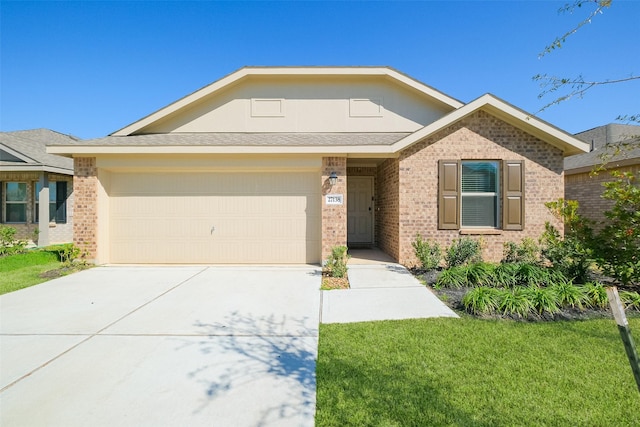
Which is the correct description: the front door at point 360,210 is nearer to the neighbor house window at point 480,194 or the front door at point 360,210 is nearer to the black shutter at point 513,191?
the neighbor house window at point 480,194

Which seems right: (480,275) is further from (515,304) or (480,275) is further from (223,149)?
(223,149)

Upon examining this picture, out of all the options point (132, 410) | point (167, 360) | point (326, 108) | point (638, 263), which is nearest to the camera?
point (132, 410)

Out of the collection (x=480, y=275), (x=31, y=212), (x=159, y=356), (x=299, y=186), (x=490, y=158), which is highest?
(x=490, y=158)

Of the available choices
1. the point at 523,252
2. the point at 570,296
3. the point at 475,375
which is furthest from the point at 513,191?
the point at 475,375

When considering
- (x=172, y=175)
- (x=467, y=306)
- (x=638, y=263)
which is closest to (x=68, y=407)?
(x=467, y=306)

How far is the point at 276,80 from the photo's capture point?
362 inches

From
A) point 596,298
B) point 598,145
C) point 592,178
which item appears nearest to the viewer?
point 596,298

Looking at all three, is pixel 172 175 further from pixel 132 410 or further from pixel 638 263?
pixel 638 263

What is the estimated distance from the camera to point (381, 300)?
16.2 feet

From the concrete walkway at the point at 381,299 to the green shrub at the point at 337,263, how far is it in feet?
0.81

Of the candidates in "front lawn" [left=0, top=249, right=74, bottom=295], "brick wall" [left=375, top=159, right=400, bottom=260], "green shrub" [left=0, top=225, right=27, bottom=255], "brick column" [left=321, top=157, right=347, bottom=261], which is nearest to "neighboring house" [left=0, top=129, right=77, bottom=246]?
"green shrub" [left=0, top=225, right=27, bottom=255]

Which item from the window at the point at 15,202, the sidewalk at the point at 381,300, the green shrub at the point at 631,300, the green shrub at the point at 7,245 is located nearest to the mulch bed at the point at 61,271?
the green shrub at the point at 7,245

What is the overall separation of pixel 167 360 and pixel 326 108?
7.98 metres

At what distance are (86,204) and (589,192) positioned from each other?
15375 mm
